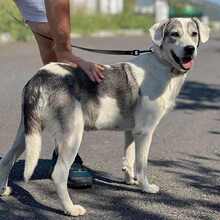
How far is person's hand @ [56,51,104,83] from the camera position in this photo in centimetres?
459

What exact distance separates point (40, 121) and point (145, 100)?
0.85 meters

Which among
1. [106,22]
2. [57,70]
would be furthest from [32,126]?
[106,22]

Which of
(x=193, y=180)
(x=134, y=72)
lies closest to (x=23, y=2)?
(x=134, y=72)

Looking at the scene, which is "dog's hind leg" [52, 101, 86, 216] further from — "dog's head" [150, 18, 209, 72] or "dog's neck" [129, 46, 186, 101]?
"dog's head" [150, 18, 209, 72]

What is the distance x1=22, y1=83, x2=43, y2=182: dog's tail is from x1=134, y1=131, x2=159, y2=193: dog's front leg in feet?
2.82

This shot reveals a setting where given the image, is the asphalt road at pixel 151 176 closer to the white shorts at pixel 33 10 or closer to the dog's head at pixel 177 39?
the dog's head at pixel 177 39

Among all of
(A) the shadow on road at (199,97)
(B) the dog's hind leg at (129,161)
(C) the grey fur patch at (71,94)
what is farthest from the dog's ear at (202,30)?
(A) the shadow on road at (199,97)

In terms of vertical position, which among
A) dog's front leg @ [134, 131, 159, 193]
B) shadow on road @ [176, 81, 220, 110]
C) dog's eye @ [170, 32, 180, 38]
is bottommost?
shadow on road @ [176, 81, 220, 110]

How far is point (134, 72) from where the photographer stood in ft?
15.8

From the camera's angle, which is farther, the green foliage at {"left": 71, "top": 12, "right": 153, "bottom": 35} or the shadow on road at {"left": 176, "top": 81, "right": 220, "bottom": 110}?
the green foliage at {"left": 71, "top": 12, "right": 153, "bottom": 35}

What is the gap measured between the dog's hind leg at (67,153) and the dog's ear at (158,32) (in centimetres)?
82

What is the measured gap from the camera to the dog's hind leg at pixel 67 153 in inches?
175

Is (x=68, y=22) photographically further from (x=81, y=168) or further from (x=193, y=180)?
(x=193, y=180)

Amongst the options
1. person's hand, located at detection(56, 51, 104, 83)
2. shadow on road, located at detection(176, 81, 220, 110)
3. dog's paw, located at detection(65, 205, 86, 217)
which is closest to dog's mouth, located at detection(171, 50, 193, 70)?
person's hand, located at detection(56, 51, 104, 83)
